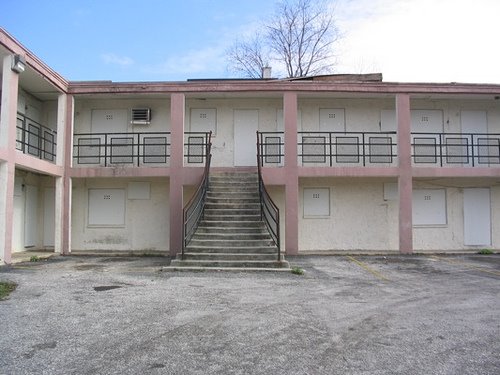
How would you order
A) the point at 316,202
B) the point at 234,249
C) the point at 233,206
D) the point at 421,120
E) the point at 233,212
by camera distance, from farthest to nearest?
the point at 421,120 → the point at 316,202 → the point at 233,206 → the point at 233,212 → the point at 234,249

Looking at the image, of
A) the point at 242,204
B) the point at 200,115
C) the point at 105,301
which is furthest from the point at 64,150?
the point at 105,301

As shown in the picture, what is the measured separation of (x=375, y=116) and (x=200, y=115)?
6.21 meters

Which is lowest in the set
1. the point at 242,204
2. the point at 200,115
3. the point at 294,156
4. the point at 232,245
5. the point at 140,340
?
the point at 140,340

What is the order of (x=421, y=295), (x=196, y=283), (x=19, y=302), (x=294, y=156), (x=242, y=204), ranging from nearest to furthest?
(x=19, y=302), (x=421, y=295), (x=196, y=283), (x=242, y=204), (x=294, y=156)

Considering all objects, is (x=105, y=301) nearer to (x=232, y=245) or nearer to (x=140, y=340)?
(x=140, y=340)

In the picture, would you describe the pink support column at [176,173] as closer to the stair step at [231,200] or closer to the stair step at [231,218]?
the stair step at [231,200]

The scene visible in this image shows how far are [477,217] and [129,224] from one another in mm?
12148

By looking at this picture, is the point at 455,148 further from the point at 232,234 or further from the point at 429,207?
the point at 232,234

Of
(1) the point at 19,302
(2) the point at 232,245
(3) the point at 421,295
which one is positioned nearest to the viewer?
(1) the point at 19,302

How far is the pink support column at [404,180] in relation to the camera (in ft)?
43.5

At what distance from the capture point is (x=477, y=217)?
14.9 metres

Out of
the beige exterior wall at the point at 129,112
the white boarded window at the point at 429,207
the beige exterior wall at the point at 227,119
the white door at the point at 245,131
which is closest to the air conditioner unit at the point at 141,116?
the beige exterior wall at the point at 129,112

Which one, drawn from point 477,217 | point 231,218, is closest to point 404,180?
point 477,217

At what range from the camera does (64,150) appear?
1350 cm
